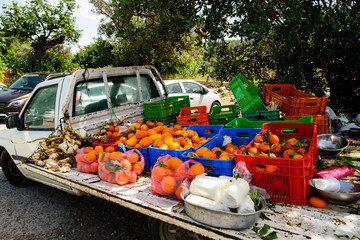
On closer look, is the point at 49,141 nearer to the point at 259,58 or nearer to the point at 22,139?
the point at 22,139

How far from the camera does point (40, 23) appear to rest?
2284 centimetres

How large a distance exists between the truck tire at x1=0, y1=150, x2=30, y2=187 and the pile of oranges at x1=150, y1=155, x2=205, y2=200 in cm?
353

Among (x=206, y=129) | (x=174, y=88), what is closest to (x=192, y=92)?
(x=174, y=88)

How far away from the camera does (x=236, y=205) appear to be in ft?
5.47

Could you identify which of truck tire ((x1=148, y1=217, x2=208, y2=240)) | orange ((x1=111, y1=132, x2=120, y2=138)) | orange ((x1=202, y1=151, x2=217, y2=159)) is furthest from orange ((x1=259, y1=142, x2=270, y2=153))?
orange ((x1=111, y1=132, x2=120, y2=138))

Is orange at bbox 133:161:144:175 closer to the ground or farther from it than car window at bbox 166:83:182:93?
closer to the ground

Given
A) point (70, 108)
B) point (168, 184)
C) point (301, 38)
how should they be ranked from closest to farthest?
1. point (168, 184)
2. point (70, 108)
3. point (301, 38)

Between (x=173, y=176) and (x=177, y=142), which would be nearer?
(x=173, y=176)

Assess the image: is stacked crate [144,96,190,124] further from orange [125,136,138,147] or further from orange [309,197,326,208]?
orange [309,197,326,208]

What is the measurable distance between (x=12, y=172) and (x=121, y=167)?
10.7ft

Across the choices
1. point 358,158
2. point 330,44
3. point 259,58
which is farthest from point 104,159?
point 259,58

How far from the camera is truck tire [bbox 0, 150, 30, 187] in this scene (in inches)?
178

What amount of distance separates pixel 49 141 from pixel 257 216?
2863mm

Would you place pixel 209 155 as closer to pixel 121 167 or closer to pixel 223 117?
pixel 121 167
